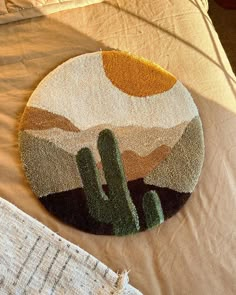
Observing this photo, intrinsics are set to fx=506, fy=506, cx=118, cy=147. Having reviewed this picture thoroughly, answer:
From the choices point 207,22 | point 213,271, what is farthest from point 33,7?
point 213,271

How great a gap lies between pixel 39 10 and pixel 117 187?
592mm

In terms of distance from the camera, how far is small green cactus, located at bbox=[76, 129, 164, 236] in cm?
118

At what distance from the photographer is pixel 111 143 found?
127 cm

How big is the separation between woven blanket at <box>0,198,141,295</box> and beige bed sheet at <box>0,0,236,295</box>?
3cm

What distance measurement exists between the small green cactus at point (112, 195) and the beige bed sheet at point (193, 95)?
0.11 ft

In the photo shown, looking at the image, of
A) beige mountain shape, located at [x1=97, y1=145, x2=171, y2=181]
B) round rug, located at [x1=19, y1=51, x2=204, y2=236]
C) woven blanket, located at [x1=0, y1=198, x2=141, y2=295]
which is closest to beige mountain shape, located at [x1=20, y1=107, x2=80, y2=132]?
round rug, located at [x1=19, y1=51, x2=204, y2=236]

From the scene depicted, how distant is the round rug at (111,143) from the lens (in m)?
1.20

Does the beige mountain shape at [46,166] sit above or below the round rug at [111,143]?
below

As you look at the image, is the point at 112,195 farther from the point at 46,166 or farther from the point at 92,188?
the point at 46,166

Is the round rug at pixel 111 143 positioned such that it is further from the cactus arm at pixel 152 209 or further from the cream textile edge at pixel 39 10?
the cream textile edge at pixel 39 10

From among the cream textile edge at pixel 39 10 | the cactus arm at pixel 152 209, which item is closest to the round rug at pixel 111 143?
the cactus arm at pixel 152 209

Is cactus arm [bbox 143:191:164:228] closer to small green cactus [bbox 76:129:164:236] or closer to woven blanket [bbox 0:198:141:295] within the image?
small green cactus [bbox 76:129:164:236]

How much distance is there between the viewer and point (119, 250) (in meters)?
1.14

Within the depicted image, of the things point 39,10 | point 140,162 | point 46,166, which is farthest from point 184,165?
point 39,10
